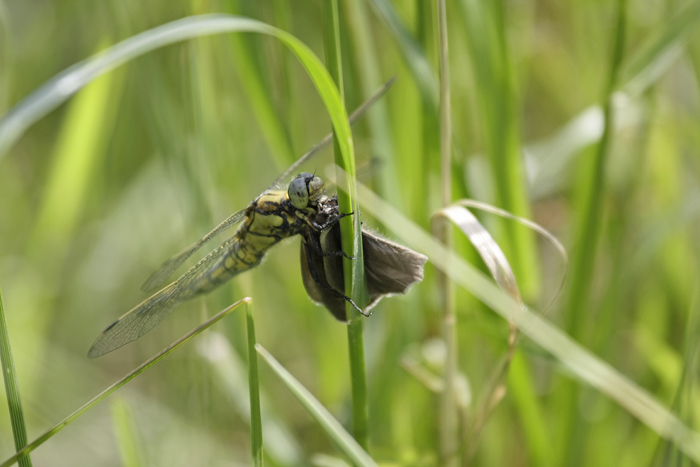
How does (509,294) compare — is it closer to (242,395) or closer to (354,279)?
(354,279)

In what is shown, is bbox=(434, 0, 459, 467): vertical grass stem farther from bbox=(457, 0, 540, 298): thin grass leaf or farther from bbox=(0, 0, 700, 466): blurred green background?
bbox=(457, 0, 540, 298): thin grass leaf

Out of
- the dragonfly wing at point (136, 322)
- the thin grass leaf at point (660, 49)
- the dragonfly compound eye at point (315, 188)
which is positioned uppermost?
the dragonfly wing at point (136, 322)

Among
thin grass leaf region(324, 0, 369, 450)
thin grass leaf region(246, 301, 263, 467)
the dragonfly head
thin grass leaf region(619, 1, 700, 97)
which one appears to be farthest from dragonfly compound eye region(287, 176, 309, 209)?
thin grass leaf region(619, 1, 700, 97)

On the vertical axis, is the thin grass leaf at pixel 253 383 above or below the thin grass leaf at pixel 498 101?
below

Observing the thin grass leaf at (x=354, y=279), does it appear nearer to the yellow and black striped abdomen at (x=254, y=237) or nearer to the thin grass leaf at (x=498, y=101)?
the yellow and black striped abdomen at (x=254, y=237)

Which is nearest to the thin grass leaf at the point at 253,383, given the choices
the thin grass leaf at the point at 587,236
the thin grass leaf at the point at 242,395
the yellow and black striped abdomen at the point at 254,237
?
the yellow and black striped abdomen at the point at 254,237

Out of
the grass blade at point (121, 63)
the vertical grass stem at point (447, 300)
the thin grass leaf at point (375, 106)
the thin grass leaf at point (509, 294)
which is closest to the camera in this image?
the grass blade at point (121, 63)
